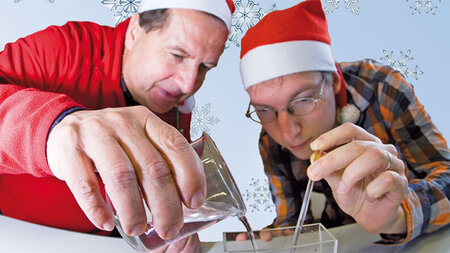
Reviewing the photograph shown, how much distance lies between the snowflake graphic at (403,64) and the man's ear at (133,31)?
370mm

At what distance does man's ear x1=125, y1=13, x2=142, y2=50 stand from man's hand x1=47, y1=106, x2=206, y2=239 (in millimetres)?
313

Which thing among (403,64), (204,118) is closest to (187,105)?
(204,118)

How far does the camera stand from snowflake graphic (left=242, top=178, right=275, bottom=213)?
638 millimetres

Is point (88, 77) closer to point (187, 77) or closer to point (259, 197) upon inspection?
point (187, 77)

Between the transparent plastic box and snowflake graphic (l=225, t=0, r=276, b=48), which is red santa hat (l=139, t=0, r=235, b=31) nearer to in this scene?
snowflake graphic (l=225, t=0, r=276, b=48)

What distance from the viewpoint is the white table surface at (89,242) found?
Result: 0.46 meters

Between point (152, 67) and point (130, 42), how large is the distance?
0.05 meters

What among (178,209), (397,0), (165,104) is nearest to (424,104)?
(397,0)

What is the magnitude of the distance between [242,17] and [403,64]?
10.3 inches

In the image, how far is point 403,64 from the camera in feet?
2.17

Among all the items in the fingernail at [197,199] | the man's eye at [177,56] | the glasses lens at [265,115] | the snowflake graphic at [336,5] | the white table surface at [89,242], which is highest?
the snowflake graphic at [336,5]

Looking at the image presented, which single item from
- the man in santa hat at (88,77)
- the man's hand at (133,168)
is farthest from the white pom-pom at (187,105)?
the man's hand at (133,168)

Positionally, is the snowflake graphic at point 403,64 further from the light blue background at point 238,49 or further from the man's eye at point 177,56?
the man's eye at point 177,56

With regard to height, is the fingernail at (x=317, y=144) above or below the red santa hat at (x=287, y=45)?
below
